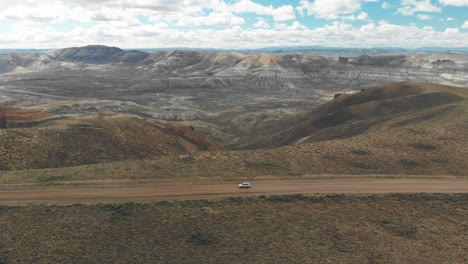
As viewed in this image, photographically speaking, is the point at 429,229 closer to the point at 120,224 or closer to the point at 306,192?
the point at 306,192

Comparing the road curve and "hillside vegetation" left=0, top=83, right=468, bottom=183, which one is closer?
the road curve

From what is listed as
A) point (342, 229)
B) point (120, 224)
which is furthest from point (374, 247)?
point (120, 224)

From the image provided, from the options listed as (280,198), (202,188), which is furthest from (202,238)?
(280,198)

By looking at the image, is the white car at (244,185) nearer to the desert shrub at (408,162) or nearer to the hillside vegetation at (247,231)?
the hillside vegetation at (247,231)

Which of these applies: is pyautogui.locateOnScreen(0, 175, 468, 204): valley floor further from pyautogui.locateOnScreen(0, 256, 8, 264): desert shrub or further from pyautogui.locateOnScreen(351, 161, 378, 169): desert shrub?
pyautogui.locateOnScreen(0, 256, 8, 264): desert shrub

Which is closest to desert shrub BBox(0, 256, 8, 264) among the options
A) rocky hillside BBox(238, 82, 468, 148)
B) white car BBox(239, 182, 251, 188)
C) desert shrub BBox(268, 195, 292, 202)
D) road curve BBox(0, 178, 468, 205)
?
road curve BBox(0, 178, 468, 205)

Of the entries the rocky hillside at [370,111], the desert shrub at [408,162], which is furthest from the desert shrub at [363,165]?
the rocky hillside at [370,111]

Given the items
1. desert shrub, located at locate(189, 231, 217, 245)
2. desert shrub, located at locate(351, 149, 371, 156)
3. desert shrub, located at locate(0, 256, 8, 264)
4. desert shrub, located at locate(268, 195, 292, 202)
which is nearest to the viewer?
desert shrub, located at locate(0, 256, 8, 264)

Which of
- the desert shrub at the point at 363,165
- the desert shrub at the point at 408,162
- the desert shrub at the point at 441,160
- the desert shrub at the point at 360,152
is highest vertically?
the desert shrub at the point at 360,152

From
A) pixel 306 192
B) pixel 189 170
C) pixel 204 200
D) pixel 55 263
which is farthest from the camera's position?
pixel 189 170
